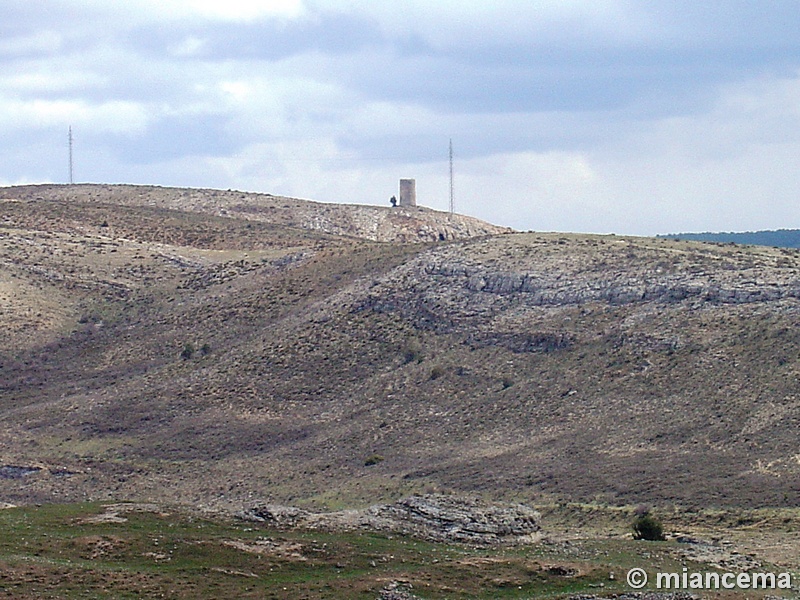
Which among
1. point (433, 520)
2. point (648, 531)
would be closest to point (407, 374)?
point (648, 531)

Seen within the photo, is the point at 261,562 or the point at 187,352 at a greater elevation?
the point at 187,352

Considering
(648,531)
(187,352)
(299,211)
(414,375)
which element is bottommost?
(648,531)

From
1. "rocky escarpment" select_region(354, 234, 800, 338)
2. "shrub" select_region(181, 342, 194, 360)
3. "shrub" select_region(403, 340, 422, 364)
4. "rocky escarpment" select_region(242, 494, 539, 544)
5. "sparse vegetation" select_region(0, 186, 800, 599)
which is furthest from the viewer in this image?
"shrub" select_region(181, 342, 194, 360)

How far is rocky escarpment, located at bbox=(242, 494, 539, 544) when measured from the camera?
130 feet

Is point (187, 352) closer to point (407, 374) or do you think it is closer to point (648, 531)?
point (407, 374)

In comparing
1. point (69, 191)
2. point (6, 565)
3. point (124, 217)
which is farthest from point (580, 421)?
point (69, 191)

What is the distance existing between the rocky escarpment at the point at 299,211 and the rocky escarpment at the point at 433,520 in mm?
81040

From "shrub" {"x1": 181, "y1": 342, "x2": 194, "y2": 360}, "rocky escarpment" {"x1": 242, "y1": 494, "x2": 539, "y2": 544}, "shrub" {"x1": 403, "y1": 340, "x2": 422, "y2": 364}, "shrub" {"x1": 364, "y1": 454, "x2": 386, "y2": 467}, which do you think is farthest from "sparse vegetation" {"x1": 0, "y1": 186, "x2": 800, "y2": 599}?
"rocky escarpment" {"x1": 242, "y1": 494, "x2": 539, "y2": 544}

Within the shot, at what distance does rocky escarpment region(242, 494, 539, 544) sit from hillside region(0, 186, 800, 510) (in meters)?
10.5

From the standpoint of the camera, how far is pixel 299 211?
13262 cm

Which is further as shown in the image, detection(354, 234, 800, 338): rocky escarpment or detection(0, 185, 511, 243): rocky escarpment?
detection(0, 185, 511, 243): rocky escarpment

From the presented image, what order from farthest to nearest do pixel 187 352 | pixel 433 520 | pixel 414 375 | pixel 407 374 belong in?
pixel 187 352, pixel 407 374, pixel 414 375, pixel 433 520

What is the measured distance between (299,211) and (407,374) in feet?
196

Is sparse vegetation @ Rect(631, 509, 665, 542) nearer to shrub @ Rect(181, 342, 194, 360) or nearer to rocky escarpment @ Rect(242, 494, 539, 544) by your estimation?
rocky escarpment @ Rect(242, 494, 539, 544)
